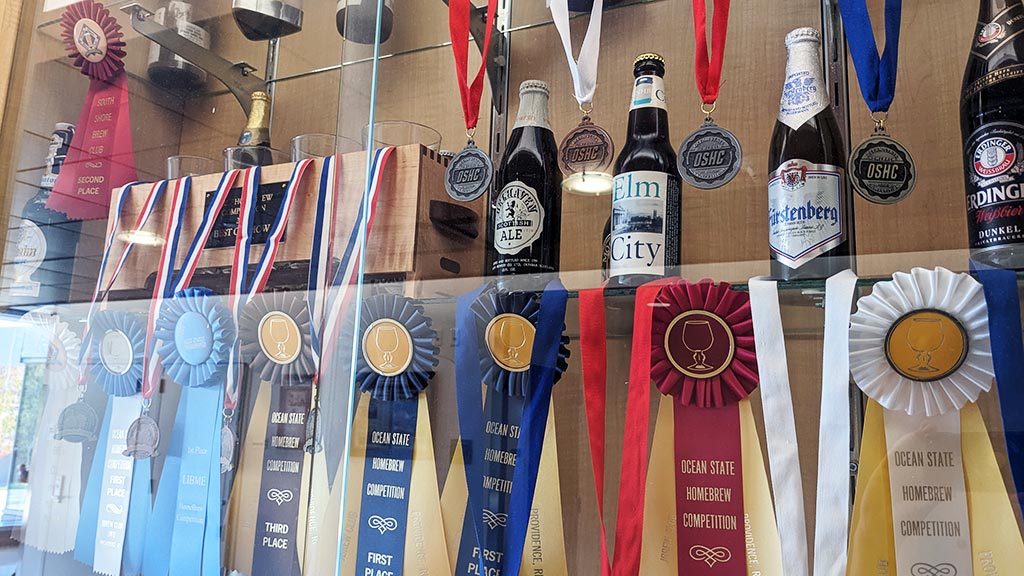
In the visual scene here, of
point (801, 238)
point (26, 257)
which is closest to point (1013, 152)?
point (801, 238)

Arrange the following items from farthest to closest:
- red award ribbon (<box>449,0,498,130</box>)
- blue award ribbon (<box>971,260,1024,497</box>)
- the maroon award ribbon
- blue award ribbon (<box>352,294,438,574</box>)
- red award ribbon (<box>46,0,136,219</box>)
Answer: red award ribbon (<box>46,0,136,219</box>)
red award ribbon (<box>449,0,498,130</box>)
blue award ribbon (<box>352,294,438,574</box>)
the maroon award ribbon
blue award ribbon (<box>971,260,1024,497</box>)

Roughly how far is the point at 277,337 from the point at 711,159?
0.48m

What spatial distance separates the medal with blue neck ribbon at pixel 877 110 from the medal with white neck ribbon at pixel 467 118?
0.37 metres

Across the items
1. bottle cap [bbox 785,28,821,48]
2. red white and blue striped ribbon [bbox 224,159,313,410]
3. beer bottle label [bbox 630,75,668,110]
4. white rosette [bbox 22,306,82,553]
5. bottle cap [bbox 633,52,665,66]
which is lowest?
white rosette [bbox 22,306,82,553]

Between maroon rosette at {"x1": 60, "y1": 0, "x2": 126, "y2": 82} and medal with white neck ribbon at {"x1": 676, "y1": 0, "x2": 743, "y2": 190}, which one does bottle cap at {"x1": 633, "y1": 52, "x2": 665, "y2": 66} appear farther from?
maroon rosette at {"x1": 60, "y1": 0, "x2": 126, "y2": 82}

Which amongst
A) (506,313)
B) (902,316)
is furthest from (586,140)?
(902,316)

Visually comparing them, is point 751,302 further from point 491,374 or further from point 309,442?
point 309,442

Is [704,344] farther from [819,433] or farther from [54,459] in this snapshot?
[54,459]

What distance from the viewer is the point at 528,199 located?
2.96 feet

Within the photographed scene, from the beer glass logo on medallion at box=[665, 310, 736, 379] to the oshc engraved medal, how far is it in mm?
179

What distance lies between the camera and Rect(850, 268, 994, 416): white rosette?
633 mm

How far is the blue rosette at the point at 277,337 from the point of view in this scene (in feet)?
2.73

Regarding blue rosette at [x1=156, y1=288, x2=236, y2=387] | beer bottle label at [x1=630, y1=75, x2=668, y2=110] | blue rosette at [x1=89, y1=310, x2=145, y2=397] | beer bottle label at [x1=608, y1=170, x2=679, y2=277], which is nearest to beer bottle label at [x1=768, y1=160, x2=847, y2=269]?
beer bottle label at [x1=608, y1=170, x2=679, y2=277]

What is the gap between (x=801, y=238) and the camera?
747 mm
